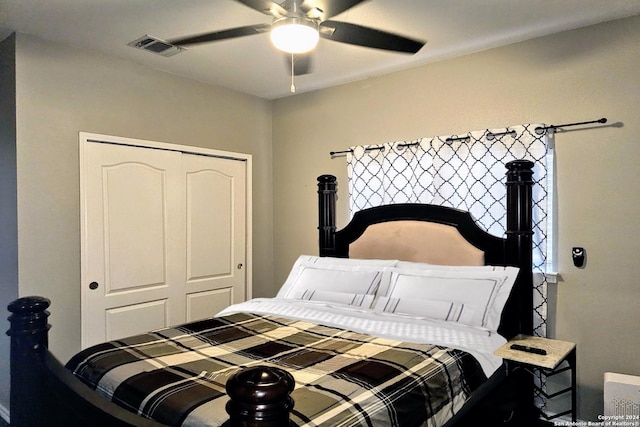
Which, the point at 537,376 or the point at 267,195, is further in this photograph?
the point at 267,195

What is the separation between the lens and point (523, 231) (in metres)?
2.62

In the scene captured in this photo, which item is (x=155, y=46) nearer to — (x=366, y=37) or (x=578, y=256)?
(x=366, y=37)

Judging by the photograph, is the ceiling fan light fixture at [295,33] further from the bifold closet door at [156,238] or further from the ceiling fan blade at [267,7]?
the bifold closet door at [156,238]

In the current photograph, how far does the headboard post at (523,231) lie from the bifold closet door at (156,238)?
8.12ft

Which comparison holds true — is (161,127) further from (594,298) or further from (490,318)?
(594,298)

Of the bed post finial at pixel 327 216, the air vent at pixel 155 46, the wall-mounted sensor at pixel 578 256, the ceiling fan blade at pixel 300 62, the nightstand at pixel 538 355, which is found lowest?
the nightstand at pixel 538 355

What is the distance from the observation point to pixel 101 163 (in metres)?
3.13

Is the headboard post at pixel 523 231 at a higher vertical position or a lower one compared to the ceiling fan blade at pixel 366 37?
lower

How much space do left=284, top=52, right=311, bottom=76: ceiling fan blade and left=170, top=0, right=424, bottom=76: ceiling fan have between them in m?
0.97

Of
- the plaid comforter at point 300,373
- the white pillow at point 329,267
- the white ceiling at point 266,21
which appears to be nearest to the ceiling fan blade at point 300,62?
the white ceiling at point 266,21

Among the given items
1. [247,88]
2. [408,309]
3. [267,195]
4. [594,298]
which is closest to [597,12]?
[594,298]

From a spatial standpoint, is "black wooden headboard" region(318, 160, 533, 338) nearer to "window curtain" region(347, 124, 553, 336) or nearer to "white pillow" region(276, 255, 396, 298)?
"window curtain" region(347, 124, 553, 336)

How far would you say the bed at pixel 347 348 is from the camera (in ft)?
4.66

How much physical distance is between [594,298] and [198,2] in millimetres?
2899
